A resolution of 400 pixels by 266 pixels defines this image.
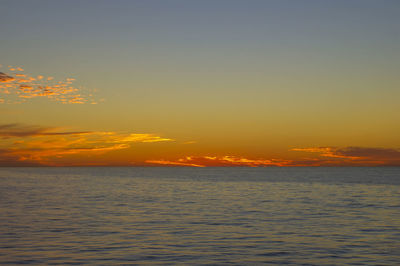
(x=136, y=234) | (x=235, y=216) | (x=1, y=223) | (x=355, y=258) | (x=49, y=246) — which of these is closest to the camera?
(x=355, y=258)

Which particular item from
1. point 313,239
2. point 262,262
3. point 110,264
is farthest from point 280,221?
point 110,264

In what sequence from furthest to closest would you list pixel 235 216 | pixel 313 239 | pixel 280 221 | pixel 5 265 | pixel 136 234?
pixel 235 216 < pixel 280 221 < pixel 136 234 < pixel 313 239 < pixel 5 265

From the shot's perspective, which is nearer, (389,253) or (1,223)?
(389,253)

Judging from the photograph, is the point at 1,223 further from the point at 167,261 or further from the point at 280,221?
the point at 280,221

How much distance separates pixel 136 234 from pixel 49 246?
5.54 meters

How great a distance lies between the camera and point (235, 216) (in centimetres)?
3497

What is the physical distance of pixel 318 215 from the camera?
36344 mm

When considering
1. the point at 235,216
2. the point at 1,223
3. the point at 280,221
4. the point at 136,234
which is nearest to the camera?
the point at 136,234

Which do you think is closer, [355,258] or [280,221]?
[355,258]

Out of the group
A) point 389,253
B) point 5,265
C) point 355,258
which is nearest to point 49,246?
point 5,265

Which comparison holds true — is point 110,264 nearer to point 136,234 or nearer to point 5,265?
point 5,265

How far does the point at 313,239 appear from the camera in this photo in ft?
79.9

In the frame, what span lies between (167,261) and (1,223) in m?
16.7

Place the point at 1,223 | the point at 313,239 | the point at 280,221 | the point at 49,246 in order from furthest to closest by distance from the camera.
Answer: the point at 280,221 → the point at 1,223 → the point at 313,239 → the point at 49,246
